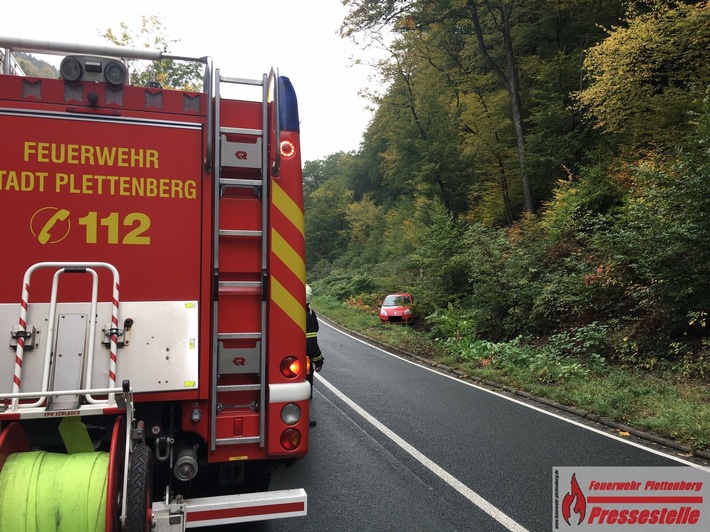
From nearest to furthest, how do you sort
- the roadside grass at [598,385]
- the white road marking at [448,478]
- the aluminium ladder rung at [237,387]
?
the aluminium ladder rung at [237,387]
the white road marking at [448,478]
the roadside grass at [598,385]

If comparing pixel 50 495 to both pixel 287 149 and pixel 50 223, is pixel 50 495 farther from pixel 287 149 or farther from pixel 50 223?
pixel 287 149

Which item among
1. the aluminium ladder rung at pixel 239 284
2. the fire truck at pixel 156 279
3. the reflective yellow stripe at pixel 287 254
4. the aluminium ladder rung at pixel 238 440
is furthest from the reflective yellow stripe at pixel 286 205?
the aluminium ladder rung at pixel 238 440

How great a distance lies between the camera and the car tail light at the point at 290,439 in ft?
10.8

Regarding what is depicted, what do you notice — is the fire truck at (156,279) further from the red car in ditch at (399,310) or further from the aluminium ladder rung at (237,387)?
the red car in ditch at (399,310)

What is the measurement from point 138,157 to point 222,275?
0.91 metres

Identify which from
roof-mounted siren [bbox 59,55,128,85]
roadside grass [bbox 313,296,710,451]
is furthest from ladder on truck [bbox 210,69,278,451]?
roadside grass [bbox 313,296,710,451]

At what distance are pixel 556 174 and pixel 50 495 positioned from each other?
23.0 m

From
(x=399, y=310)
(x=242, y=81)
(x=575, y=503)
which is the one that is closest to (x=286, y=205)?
(x=242, y=81)

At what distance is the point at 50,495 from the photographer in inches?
95.3

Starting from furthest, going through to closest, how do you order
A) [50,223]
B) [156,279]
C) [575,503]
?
[575,503]
[156,279]
[50,223]

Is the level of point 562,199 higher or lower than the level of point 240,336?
higher

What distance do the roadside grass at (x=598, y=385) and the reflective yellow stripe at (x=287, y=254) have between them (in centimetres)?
536

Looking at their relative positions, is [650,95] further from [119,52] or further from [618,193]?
[119,52]

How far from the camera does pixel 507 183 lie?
81.1 feet
